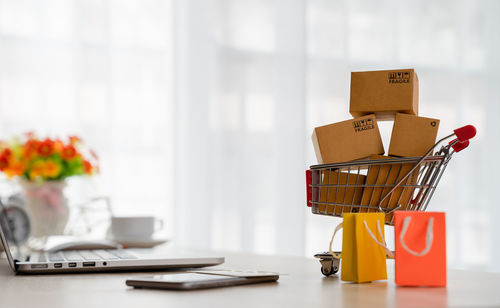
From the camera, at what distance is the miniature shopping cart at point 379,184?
81 centimetres

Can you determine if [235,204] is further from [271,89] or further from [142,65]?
[142,65]

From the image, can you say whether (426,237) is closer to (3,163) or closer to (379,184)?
(379,184)

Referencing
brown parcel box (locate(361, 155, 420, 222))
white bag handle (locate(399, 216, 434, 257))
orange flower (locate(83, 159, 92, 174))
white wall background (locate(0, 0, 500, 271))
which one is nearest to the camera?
white bag handle (locate(399, 216, 434, 257))

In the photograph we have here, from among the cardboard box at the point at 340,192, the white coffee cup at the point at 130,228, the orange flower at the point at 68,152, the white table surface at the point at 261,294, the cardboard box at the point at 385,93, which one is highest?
the cardboard box at the point at 385,93

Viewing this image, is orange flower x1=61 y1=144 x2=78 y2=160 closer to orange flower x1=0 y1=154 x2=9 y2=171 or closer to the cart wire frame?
orange flower x1=0 y1=154 x2=9 y2=171

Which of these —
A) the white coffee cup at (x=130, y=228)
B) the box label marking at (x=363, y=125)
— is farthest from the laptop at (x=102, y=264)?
the white coffee cup at (x=130, y=228)

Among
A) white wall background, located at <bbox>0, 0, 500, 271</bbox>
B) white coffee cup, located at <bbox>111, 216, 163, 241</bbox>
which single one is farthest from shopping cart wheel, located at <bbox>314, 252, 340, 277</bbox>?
white wall background, located at <bbox>0, 0, 500, 271</bbox>

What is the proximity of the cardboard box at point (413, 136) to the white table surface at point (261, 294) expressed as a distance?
0.64 feet

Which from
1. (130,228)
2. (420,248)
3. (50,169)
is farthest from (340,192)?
(50,169)

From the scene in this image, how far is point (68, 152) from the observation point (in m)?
1.80

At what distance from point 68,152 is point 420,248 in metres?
1.34

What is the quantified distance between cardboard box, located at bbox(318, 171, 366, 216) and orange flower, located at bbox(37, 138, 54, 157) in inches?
46.1

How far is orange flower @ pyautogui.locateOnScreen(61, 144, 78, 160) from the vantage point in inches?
70.5

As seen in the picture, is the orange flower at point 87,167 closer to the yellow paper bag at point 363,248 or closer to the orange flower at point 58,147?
the orange flower at point 58,147
